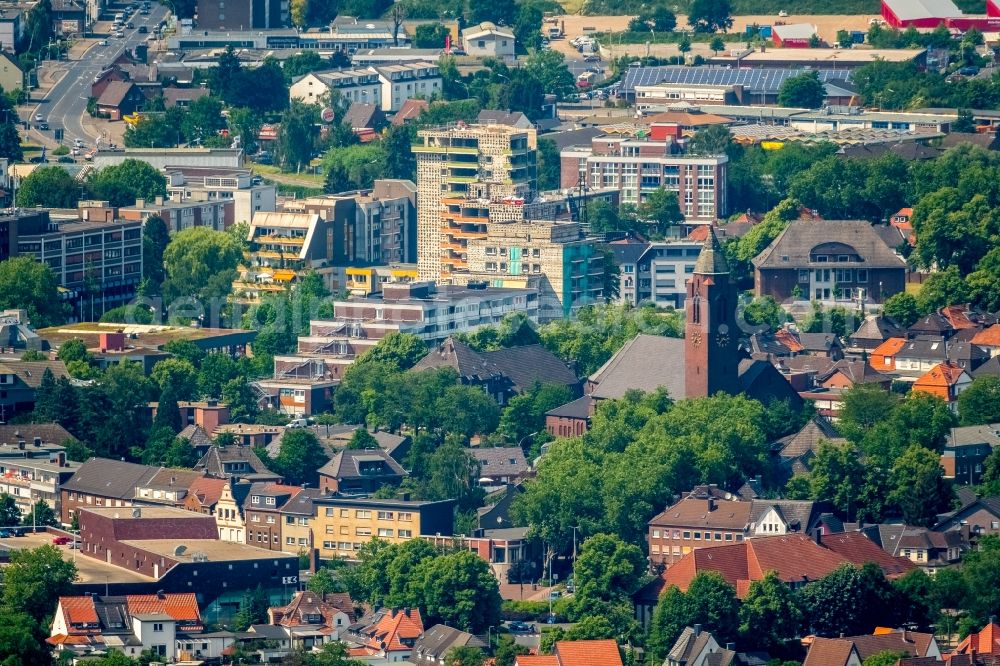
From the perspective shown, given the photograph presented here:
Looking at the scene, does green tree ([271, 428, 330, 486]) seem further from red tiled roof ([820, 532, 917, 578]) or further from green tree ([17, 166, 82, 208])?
green tree ([17, 166, 82, 208])

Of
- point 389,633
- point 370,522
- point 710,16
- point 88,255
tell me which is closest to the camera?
point 389,633

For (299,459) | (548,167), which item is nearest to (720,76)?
(548,167)

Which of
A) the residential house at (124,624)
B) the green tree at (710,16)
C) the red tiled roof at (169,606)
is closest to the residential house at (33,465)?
the red tiled roof at (169,606)

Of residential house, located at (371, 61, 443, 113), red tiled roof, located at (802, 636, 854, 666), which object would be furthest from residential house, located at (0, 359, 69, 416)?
residential house, located at (371, 61, 443, 113)

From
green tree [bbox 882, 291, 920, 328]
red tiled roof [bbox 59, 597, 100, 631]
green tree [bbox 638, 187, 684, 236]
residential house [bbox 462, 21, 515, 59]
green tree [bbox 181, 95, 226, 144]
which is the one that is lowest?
red tiled roof [bbox 59, 597, 100, 631]

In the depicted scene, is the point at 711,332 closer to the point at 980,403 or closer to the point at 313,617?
the point at 980,403

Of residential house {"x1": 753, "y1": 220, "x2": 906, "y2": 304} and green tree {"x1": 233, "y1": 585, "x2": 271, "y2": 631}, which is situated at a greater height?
residential house {"x1": 753, "y1": 220, "x2": 906, "y2": 304}
